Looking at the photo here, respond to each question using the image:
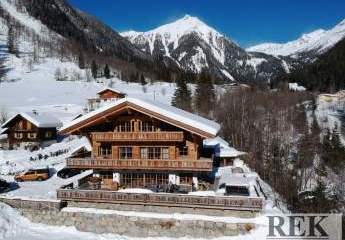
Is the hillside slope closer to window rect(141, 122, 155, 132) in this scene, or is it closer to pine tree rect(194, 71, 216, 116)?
pine tree rect(194, 71, 216, 116)

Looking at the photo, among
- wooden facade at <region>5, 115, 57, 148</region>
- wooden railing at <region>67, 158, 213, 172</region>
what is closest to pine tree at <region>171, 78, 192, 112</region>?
wooden facade at <region>5, 115, 57, 148</region>

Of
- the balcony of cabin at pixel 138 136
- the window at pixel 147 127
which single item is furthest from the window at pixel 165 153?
the window at pixel 147 127

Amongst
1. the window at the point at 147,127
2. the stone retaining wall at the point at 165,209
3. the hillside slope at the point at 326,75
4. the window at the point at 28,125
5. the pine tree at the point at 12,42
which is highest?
the pine tree at the point at 12,42

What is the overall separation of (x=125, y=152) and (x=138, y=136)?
2.39 m

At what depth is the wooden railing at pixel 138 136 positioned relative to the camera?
31.4 meters

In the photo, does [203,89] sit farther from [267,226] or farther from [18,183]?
[267,226]

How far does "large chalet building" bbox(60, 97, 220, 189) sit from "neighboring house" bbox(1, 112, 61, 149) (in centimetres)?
2554

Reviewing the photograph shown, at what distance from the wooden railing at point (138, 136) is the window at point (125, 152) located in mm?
1421

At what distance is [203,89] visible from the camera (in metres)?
89.1

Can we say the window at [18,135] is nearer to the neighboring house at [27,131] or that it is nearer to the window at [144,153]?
the neighboring house at [27,131]

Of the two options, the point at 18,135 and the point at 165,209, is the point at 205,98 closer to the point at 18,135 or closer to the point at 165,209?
the point at 18,135

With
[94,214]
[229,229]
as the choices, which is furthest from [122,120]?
[229,229]

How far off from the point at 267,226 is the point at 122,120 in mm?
14243

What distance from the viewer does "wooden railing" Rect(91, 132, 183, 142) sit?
31.4 meters
